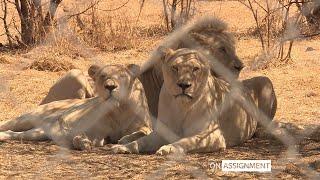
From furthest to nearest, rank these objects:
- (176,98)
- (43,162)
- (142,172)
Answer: (176,98) → (43,162) → (142,172)

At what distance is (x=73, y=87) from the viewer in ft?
16.0

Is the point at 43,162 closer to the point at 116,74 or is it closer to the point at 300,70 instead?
the point at 116,74

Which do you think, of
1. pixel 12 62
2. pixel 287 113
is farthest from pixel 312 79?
pixel 12 62

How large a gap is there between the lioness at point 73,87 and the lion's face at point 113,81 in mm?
639

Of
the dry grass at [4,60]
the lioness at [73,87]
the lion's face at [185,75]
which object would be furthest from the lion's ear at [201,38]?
the dry grass at [4,60]

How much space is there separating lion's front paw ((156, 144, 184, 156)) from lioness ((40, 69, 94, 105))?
126 cm

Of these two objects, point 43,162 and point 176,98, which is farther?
point 176,98

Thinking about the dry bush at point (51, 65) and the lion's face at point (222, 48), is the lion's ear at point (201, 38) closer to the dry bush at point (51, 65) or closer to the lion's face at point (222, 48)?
the lion's face at point (222, 48)

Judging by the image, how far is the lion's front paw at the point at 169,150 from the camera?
3.71m

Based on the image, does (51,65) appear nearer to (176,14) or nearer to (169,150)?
(176,14)

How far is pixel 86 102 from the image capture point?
14.6 ft

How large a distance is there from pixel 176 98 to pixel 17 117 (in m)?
1.32

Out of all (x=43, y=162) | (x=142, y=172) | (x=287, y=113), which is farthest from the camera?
(x=287, y=113)

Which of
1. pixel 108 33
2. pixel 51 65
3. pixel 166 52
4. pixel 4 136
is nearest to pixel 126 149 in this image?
pixel 166 52
